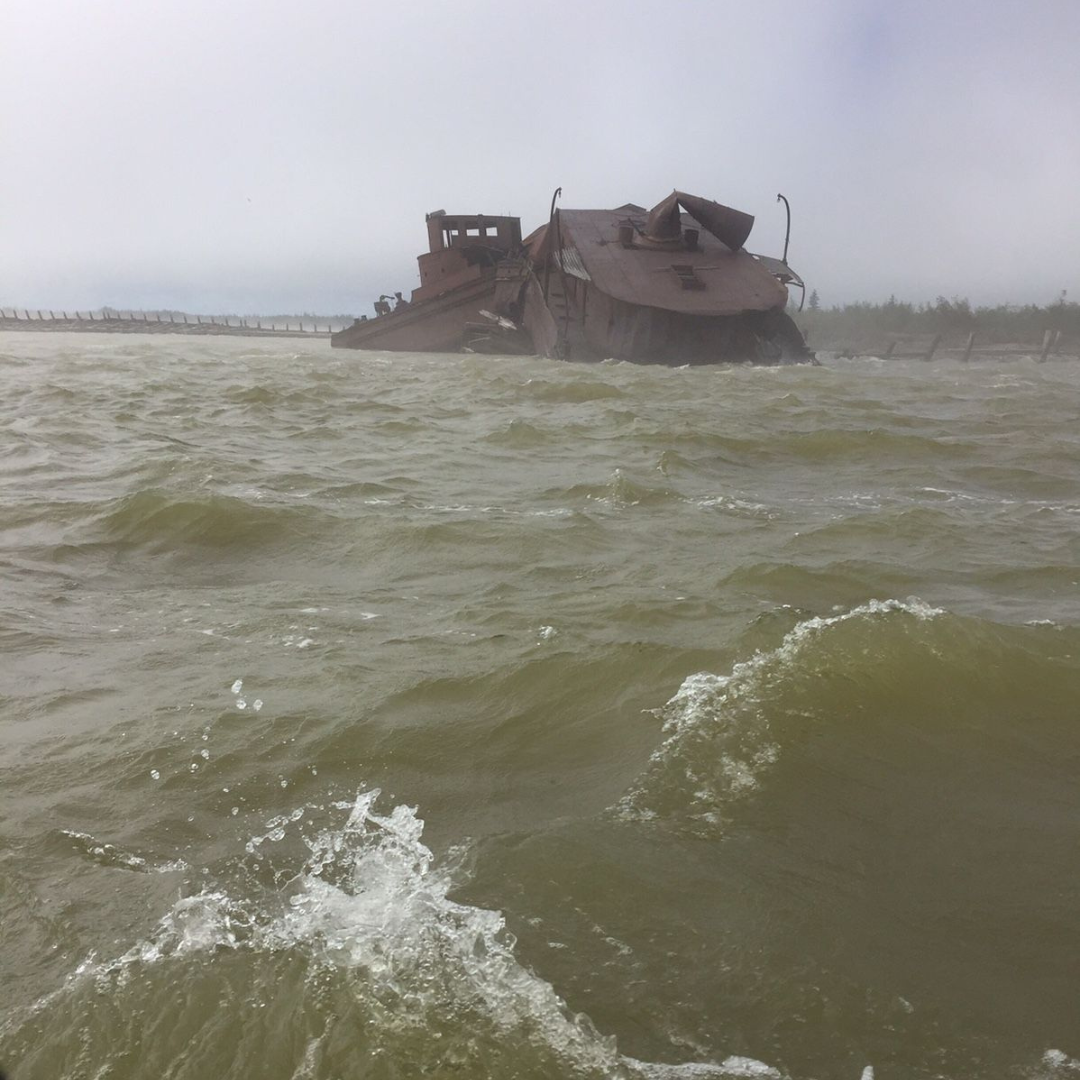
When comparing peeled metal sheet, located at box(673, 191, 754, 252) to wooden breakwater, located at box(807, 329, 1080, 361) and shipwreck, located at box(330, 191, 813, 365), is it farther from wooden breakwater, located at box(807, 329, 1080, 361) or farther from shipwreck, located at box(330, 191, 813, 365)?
wooden breakwater, located at box(807, 329, 1080, 361)

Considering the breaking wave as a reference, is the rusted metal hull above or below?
above

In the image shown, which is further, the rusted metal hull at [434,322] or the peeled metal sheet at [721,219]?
the rusted metal hull at [434,322]

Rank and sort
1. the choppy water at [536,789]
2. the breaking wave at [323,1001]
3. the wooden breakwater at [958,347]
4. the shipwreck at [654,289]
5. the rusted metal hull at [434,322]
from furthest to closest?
the wooden breakwater at [958,347]
the rusted metal hull at [434,322]
the shipwreck at [654,289]
the choppy water at [536,789]
the breaking wave at [323,1001]

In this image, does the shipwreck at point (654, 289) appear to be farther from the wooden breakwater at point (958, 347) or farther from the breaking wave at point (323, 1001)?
the breaking wave at point (323, 1001)

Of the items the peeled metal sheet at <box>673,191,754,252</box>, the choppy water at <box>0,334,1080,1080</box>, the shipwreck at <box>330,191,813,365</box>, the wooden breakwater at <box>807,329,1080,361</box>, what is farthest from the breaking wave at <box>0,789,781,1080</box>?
the wooden breakwater at <box>807,329,1080,361</box>

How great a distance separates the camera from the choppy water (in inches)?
74.8

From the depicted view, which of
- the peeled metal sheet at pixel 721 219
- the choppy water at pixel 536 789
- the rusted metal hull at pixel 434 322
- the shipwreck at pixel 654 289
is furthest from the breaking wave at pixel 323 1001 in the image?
the rusted metal hull at pixel 434 322

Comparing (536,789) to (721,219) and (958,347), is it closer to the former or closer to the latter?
(721,219)

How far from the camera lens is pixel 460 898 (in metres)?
2.30

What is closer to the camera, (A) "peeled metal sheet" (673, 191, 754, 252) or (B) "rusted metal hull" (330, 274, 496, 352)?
(A) "peeled metal sheet" (673, 191, 754, 252)

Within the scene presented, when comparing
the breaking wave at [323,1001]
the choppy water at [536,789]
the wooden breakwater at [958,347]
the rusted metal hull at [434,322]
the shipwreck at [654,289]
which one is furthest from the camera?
the wooden breakwater at [958,347]

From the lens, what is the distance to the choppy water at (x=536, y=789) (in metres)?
1.90

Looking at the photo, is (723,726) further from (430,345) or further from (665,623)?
(430,345)

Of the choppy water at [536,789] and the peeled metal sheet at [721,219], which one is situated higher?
the peeled metal sheet at [721,219]
